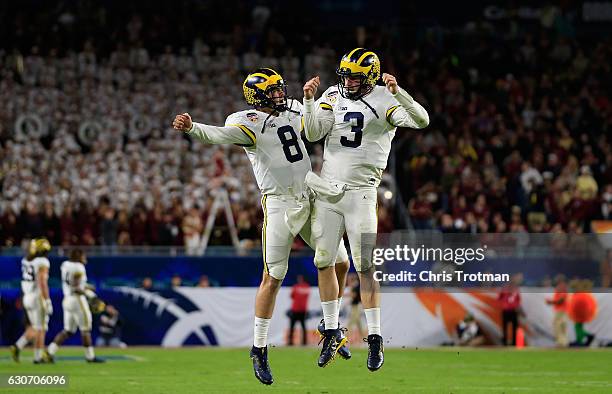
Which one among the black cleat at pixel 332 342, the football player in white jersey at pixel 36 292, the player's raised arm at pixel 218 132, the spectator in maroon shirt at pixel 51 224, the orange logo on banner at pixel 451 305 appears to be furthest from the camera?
the spectator in maroon shirt at pixel 51 224

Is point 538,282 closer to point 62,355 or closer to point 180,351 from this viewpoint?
point 180,351

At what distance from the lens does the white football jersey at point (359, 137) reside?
42.1ft

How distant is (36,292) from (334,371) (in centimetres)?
A: 583

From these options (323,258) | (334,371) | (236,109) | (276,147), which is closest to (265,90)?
(276,147)

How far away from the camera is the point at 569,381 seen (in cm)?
1712

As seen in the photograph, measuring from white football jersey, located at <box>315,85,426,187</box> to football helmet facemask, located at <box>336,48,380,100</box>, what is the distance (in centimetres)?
11

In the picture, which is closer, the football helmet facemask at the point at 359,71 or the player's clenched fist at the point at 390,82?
the player's clenched fist at the point at 390,82

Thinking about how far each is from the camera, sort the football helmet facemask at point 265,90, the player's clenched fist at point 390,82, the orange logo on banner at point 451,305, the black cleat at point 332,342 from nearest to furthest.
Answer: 1. the player's clenched fist at point 390,82
2. the black cleat at point 332,342
3. the football helmet facemask at point 265,90
4. the orange logo on banner at point 451,305

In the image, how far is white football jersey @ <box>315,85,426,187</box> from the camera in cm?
1284

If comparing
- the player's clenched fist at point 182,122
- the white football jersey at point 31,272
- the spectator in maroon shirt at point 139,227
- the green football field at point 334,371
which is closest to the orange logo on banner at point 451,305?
the green football field at point 334,371

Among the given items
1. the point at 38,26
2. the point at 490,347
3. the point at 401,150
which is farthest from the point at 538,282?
the point at 38,26

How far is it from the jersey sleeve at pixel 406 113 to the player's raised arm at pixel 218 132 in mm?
1413

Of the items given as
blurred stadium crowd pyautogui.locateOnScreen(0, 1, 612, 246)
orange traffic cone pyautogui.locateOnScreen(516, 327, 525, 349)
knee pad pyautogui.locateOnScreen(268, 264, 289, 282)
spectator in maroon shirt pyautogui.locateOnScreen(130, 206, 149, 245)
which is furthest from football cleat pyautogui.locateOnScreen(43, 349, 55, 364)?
knee pad pyautogui.locateOnScreen(268, 264, 289, 282)

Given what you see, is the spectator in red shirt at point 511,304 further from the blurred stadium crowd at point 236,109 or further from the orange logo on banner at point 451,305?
the blurred stadium crowd at point 236,109
